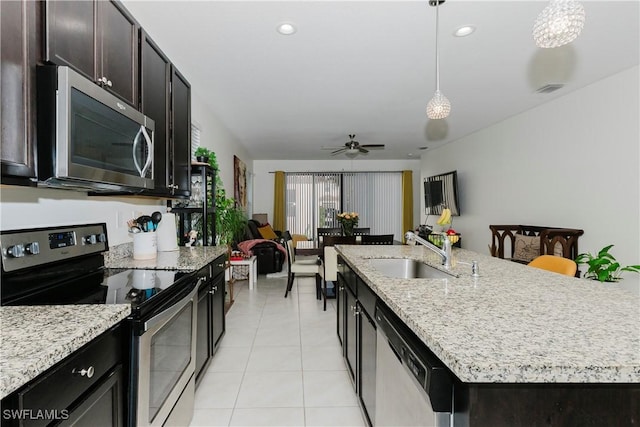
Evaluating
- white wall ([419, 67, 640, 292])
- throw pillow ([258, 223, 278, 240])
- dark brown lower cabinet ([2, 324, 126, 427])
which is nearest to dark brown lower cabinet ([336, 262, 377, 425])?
dark brown lower cabinet ([2, 324, 126, 427])

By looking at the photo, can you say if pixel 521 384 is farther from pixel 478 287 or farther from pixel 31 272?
pixel 31 272

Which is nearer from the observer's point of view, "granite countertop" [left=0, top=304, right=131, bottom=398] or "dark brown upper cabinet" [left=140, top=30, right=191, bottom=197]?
"granite countertop" [left=0, top=304, right=131, bottom=398]

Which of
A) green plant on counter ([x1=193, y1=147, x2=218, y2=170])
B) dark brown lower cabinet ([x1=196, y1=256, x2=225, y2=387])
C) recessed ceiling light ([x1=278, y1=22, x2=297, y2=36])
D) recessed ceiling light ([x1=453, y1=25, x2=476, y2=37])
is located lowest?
dark brown lower cabinet ([x1=196, y1=256, x2=225, y2=387])

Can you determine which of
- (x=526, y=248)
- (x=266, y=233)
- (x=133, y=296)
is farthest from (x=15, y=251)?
(x=266, y=233)

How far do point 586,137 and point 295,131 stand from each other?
4029 millimetres

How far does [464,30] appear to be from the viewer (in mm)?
2400

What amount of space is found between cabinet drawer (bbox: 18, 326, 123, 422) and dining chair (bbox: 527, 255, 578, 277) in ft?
7.49

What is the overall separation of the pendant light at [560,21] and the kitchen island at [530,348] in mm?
1110

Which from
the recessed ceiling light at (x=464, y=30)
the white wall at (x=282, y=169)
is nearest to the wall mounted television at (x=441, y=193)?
the white wall at (x=282, y=169)

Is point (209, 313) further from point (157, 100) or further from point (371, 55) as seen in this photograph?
point (371, 55)

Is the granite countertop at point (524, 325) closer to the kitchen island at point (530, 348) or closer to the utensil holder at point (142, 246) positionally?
the kitchen island at point (530, 348)

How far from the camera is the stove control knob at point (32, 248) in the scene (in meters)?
1.33

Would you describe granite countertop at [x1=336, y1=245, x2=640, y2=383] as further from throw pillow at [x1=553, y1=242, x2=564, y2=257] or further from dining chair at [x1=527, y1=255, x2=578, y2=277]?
throw pillow at [x1=553, y1=242, x2=564, y2=257]

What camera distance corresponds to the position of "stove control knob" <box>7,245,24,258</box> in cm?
124
